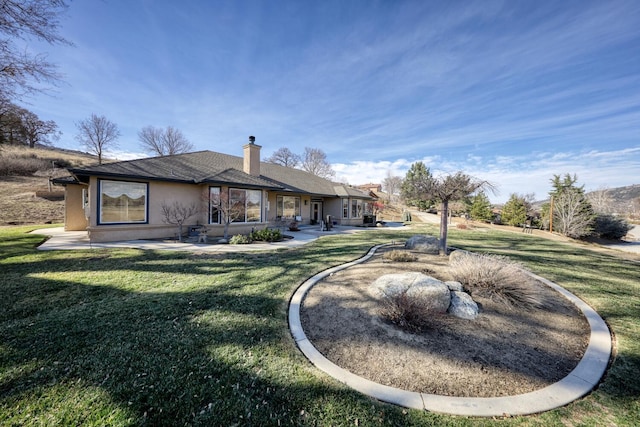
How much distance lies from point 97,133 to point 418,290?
43.7 metres

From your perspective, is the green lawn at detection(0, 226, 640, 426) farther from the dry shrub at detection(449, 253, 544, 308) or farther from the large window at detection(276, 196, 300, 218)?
the large window at detection(276, 196, 300, 218)

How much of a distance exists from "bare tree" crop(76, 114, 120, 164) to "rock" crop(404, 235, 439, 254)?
41.8 m

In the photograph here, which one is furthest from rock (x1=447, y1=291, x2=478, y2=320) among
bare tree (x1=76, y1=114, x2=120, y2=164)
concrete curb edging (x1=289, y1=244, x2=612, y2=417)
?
bare tree (x1=76, y1=114, x2=120, y2=164)

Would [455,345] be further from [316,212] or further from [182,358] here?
[316,212]

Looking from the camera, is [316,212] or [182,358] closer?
[182,358]

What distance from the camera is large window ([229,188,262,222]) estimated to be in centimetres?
1167

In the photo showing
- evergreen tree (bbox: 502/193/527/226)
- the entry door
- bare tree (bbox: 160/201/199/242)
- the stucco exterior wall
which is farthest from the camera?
evergreen tree (bbox: 502/193/527/226)

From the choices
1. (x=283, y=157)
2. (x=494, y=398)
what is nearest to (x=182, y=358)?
(x=494, y=398)

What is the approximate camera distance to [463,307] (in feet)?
13.0

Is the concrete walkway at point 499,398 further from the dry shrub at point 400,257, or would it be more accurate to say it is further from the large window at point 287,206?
the large window at point 287,206

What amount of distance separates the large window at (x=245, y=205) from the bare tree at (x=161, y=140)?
1197 inches

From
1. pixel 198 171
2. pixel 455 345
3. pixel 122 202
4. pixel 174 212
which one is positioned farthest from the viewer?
pixel 198 171

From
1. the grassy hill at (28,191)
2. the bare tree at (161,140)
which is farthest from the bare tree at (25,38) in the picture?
the bare tree at (161,140)

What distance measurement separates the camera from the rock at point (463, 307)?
3877mm
